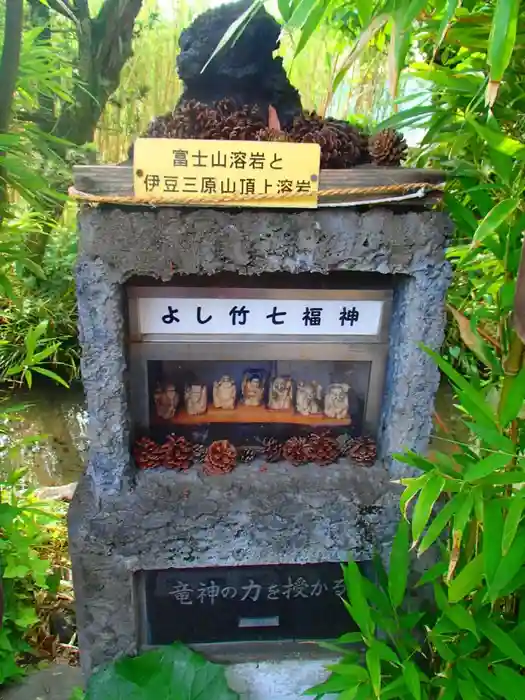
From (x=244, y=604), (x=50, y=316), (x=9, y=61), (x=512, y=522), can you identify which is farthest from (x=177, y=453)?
(x=50, y=316)

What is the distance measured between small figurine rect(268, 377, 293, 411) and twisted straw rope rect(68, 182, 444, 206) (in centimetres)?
47

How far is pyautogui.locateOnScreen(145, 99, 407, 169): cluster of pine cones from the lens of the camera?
1.19m

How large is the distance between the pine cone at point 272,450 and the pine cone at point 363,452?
0.19 metres

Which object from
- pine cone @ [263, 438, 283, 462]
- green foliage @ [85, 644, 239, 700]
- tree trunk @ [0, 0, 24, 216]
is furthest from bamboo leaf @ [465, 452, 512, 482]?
tree trunk @ [0, 0, 24, 216]

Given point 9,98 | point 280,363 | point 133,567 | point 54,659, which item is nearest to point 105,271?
point 280,363

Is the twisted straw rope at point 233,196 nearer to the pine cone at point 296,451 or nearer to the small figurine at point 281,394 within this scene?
the small figurine at point 281,394

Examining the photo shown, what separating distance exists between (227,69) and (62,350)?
130 inches

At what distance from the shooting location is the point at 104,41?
3.60 m

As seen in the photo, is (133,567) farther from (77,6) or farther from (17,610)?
(77,6)

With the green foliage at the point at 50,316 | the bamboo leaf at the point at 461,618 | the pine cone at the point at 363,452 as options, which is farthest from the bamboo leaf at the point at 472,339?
the green foliage at the point at 50,316

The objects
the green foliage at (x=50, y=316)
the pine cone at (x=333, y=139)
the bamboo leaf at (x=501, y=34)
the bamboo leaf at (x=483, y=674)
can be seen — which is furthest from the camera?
the green foliage at (x=50, y=316)

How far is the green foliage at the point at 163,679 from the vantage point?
1.33 meters

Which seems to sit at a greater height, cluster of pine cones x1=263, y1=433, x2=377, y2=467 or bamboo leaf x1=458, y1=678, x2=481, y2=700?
cluster of pine cones x1=263, y1=433, x2=377, y2=467

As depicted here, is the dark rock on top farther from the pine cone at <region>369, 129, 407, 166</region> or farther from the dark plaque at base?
the dark plaque at base
